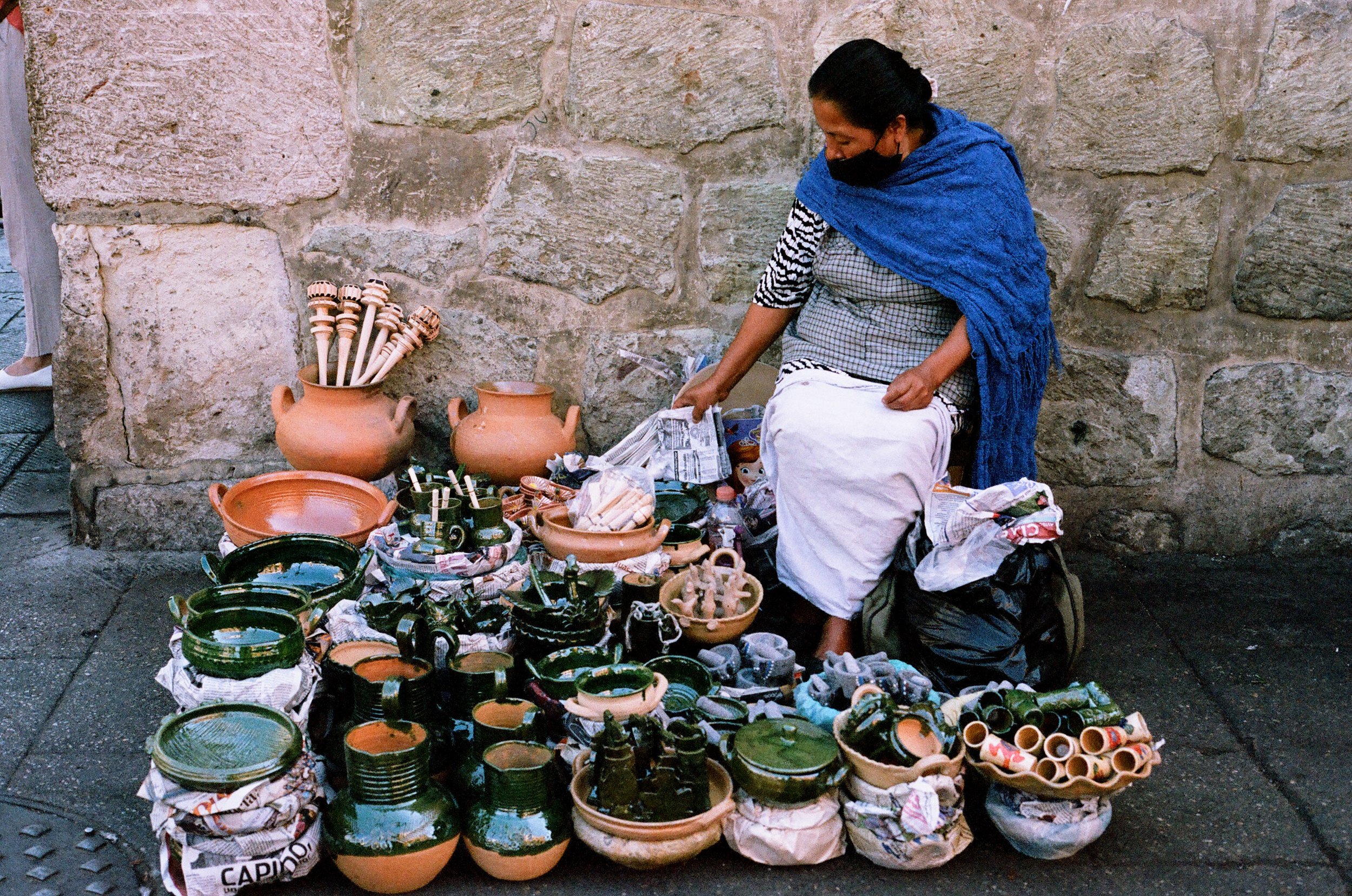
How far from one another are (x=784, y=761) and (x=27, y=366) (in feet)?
13.4

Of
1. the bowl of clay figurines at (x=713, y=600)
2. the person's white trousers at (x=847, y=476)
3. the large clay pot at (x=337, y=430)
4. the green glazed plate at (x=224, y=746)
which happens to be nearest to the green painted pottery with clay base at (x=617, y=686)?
the bowl of clay figurines at (x=713, y=600)

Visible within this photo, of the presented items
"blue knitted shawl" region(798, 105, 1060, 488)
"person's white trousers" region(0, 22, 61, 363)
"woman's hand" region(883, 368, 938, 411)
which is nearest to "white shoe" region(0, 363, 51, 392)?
"person's white trousers" region(0, 22, 61, 363)

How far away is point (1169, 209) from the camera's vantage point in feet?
11.9

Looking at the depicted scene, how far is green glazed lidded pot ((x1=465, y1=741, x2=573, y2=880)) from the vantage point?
2.22 meters

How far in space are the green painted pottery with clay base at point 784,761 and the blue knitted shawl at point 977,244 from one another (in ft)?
3.61

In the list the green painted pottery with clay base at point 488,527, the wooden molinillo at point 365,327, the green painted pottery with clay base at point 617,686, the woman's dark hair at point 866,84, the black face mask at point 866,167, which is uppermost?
the woman's dark hair at point 866,84

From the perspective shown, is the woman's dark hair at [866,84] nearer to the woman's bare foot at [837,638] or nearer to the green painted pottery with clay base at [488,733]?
the woman's bare foot at [837,638]

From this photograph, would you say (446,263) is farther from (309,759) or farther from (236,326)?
(309,759)

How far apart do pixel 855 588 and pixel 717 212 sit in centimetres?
135

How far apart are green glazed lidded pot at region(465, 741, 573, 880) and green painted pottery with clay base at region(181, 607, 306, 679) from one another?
0.50 metres

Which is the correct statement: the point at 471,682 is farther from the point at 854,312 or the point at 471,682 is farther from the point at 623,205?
the point at 623,205

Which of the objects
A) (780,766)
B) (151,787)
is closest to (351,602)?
(151,787)

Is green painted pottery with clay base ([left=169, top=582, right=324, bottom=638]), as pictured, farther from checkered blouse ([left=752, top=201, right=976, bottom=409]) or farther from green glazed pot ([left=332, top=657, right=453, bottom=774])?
checkered blouse ([left=752, top=201, right=976, bottom=409])

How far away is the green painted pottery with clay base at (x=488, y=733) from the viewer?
2.35 metres
